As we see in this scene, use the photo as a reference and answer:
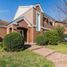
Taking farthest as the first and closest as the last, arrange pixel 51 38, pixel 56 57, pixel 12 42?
1. pixel 51 38
2. pixel 12 42
3. pixel 56 57

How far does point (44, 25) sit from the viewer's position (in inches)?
1497

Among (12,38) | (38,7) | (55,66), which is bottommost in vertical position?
(55,66)

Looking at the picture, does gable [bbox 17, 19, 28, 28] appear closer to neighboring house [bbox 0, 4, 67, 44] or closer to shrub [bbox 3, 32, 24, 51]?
neighboring house [bbox 0, 4, 67, 44]

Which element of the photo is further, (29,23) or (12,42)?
(29,23)

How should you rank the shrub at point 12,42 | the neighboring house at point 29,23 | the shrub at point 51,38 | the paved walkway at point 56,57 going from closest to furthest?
1. the paved walkway at point 56,57
2. the shrub at point 12,42
3. the shrub at point 51,38
4. the neighboring house at point 29,23

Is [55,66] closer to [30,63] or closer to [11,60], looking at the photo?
[30,63]

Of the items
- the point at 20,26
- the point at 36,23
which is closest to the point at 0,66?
the point at 20,26

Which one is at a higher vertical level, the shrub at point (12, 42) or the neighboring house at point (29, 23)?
the neighboring house at point (29, 23)

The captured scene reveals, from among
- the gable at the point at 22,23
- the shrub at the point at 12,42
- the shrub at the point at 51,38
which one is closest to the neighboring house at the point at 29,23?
the gable at the point at 22,23

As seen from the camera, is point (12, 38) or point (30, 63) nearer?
point (30, 63)

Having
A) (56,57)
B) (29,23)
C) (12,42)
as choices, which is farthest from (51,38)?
(12,42)

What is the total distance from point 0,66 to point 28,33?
20.2 m

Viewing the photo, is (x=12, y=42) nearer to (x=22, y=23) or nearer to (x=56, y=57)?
(x=56, y=57)

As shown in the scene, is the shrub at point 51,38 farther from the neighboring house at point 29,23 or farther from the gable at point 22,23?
the gable at point 22,23
